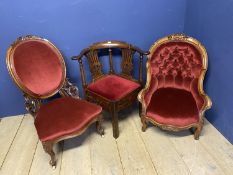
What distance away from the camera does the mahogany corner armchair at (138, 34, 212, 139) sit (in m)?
1.92

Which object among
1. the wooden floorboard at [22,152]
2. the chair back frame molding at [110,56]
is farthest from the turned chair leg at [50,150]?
the chair back frame molding at [110,56]

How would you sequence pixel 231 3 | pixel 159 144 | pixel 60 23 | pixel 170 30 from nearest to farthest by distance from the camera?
pixel 231 3
pixel 159 144
pixel 60 23
pixel 170 30

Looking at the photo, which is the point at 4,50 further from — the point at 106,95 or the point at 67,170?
the point at 67,170

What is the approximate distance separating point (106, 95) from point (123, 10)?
936 mm

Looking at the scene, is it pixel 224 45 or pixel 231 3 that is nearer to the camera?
pixel 231 3

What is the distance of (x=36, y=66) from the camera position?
2.04m

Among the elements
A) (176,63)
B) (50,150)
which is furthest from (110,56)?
(50,150)

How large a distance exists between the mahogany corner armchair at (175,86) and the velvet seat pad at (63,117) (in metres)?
0.54

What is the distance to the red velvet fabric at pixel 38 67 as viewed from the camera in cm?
194

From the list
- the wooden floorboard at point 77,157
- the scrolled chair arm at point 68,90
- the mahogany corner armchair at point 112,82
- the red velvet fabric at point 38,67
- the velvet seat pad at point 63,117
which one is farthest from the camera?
the scrolled chair arm at point 68,90

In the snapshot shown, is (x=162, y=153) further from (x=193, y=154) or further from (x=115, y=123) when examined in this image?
(x=115, y=123)

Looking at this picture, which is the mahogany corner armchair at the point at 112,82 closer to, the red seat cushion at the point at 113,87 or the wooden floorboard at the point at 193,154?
the red seat cushion at the point at 113,87

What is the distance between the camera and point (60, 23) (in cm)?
222

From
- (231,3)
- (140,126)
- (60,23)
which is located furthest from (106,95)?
(231,3)
